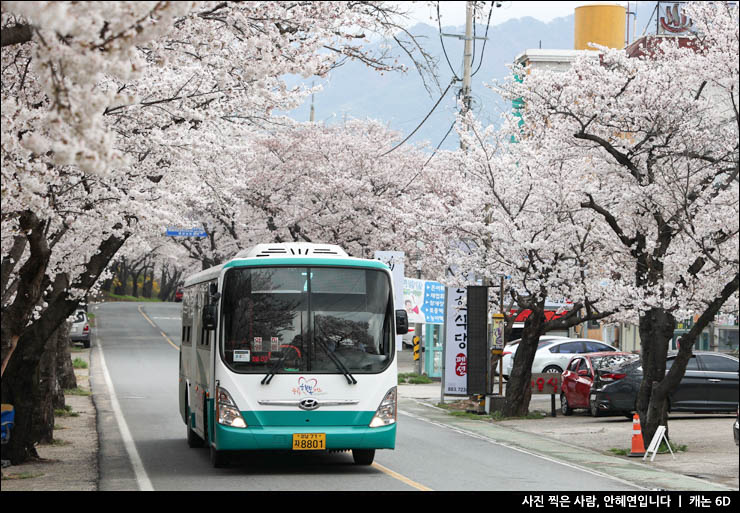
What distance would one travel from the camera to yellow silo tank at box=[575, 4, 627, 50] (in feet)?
190

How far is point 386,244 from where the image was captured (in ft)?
156

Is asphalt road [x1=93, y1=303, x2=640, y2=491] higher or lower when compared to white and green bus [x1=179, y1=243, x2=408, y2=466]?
lower

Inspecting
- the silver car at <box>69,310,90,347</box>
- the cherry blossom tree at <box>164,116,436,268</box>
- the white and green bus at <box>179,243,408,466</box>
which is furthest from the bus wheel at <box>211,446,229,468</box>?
the silver car at <box>69,310,90,347</box>

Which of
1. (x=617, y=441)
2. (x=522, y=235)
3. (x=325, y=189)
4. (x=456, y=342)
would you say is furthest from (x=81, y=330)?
(x=617, y=441)

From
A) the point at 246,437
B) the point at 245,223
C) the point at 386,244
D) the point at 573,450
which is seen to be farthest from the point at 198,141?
the point at 245,223

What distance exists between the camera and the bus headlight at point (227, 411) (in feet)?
45.0

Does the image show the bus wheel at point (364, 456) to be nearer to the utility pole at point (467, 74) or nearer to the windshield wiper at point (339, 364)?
the windshield wiper at point (339, 364)

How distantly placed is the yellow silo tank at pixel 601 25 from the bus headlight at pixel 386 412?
155 ft

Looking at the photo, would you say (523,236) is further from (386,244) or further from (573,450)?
A: (386,244)

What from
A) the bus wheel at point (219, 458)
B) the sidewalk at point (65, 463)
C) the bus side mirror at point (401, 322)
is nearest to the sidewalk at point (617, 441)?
the bus side mirror at point (401, 322)

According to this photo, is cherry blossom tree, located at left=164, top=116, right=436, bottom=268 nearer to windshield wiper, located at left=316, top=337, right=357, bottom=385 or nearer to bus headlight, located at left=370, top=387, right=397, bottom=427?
bus headlight, located at left=370, top=387, right=397, bottom=427

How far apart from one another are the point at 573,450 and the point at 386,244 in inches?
1134

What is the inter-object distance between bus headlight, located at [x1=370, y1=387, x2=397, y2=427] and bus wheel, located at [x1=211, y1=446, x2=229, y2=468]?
2.19m

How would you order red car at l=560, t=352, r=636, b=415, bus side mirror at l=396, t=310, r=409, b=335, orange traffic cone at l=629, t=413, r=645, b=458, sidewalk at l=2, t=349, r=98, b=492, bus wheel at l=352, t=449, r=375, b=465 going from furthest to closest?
red car at l=560, t=352, r=636, b=415, orange traffic cone at l=629, t=413, r=645, b=458, bus wheel at l=352, t=449, r=375, b=465, bus side mirror at l=396, t=310, r=409, b=335, sidewalk at l=2, t=349, r=98, b=492
